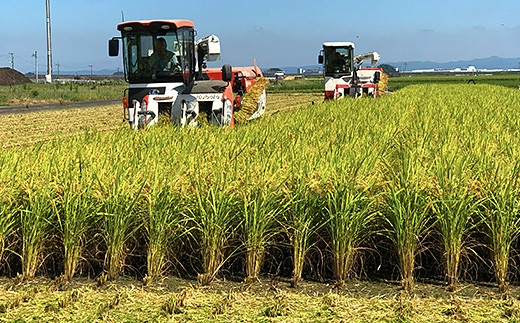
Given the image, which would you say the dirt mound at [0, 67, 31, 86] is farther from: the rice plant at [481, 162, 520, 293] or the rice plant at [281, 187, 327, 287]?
the rice plant at [481, 162, 520, 293]

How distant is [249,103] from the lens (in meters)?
13.9

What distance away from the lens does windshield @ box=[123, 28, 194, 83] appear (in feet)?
34.1

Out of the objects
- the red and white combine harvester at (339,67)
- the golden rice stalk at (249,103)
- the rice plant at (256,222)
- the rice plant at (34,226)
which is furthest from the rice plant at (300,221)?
the red and white combine harvester at (339,67)

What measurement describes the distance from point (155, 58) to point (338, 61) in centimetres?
1215

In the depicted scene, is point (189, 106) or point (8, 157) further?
point (189, 106)

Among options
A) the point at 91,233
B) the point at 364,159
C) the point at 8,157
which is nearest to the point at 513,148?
the point at 364,159

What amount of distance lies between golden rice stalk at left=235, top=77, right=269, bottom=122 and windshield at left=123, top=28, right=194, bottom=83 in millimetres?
2805

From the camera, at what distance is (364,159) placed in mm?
5250

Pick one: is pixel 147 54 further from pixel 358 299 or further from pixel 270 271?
pixel 358 299

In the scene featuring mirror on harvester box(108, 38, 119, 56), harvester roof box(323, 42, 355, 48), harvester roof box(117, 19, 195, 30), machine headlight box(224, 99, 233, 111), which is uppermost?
harvester roof box(323, 42, 355, 48)

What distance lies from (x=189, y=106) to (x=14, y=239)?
603 cm

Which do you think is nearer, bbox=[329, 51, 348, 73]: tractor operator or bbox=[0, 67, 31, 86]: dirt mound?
bbox=[329, 51, 348, 73]: tractor operator

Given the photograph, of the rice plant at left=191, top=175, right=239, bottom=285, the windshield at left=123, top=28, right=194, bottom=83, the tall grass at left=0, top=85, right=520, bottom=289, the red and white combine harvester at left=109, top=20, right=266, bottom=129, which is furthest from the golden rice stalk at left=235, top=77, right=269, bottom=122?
the rice plant at left=191, top=175, right=239, bottom=285

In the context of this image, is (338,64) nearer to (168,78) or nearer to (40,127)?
(40,127)
